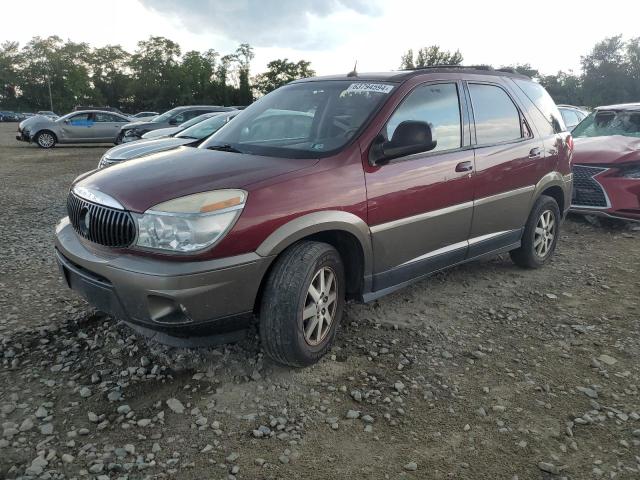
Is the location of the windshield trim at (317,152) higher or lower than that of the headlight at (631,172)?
higher

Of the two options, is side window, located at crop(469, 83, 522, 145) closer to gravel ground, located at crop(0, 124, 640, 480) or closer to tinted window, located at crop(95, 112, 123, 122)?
gravel ground, located at crop(0, 124, 640, 480)

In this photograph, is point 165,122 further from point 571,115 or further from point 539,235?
point 539,235

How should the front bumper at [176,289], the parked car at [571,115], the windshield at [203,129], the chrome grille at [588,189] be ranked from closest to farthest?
the front bumper at [176,289]
the chrome grille at [588,189]
the windshield at [203,129]
the parked car at [571,115]

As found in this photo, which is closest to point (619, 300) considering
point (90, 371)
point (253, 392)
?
point (253, 392)

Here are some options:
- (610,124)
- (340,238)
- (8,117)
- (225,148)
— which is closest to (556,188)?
(340,238)

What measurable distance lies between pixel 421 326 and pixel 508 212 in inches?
55.6

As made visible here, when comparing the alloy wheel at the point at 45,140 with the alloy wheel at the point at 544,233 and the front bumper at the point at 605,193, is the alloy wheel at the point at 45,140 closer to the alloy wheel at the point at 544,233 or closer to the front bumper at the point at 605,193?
the front bumper at the point at 605,193

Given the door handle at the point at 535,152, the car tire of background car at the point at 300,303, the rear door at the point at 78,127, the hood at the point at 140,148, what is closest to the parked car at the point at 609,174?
the door handle at the point at 535,152

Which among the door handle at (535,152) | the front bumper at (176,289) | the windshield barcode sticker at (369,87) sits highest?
the windshield barcode sticker at (369,87)

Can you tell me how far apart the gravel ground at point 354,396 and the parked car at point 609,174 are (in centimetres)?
260

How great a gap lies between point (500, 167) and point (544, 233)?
1232mm

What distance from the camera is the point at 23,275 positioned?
4.50m

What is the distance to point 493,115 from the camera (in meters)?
4.23

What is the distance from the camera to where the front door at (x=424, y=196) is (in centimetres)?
329
